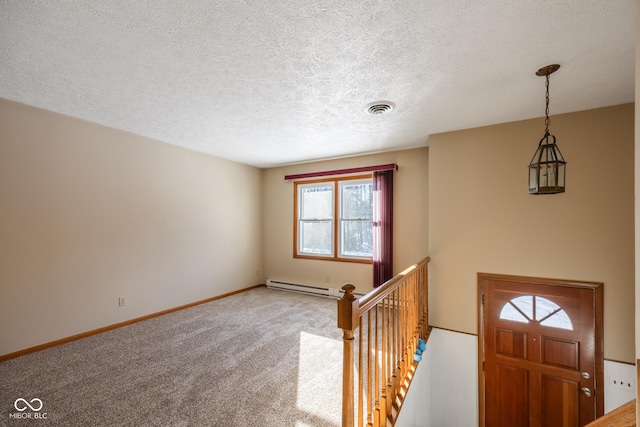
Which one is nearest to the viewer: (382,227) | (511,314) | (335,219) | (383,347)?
(383,347)

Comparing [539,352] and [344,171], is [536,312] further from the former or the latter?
[344,171]

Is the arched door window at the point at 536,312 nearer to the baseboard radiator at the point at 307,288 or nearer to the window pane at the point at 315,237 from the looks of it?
the baseboard radiator at the point at 307,288

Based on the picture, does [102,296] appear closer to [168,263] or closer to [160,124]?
[168,263]

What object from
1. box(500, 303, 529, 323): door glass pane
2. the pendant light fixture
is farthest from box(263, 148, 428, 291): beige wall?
the pendant light fixture

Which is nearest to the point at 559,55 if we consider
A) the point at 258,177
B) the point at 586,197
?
the point at 586,197

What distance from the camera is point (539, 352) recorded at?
2.86 meters

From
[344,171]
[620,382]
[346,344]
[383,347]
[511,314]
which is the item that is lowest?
[620,382]

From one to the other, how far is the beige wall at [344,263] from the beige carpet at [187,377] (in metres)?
1.36

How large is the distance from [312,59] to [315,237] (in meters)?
3.64

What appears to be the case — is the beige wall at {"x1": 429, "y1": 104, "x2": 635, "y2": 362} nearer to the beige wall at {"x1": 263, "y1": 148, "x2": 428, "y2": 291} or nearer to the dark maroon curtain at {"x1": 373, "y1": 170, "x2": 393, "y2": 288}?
the beige wall at {"x1": 263, "y1": 148, "x2": 428, "y2": 291}

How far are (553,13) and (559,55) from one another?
0.53m

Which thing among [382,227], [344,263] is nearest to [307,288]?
[344,263]

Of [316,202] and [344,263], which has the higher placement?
[316,202]

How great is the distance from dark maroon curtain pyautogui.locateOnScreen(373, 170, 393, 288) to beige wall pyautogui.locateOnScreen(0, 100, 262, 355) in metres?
2.75
